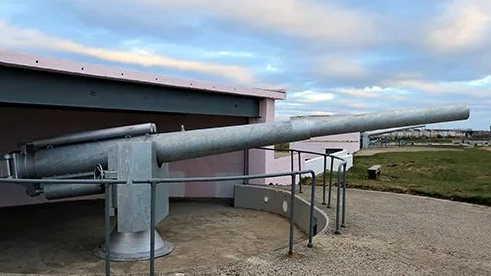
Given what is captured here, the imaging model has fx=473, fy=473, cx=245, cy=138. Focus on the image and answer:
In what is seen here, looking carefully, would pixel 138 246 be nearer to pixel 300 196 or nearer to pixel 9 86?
pixel 9 86

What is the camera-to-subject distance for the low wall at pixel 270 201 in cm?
809

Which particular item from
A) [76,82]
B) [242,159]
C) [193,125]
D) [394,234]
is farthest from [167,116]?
[394,234]

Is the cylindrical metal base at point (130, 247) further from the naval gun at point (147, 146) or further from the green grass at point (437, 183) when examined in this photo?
the green grass at point (437, 183)

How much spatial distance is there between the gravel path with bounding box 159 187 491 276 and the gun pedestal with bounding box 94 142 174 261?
62.3 inches

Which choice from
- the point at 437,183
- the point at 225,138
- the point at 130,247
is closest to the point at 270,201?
the point at 225,138

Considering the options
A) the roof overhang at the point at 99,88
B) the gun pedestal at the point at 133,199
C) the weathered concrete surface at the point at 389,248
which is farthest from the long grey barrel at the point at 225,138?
the weathered concrete surface at the point at 389,248

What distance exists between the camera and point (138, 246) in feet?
20.0

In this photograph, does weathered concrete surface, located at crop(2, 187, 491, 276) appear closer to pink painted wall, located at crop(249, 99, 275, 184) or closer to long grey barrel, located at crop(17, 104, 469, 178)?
long grey barrel, located at crop(17, 104, 469, 178)

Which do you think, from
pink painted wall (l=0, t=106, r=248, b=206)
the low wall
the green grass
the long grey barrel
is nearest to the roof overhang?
the long grey barrel

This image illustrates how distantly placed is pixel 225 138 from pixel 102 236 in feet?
9.69

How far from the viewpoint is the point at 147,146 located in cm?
588

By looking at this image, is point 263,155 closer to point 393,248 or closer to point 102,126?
point 102,126

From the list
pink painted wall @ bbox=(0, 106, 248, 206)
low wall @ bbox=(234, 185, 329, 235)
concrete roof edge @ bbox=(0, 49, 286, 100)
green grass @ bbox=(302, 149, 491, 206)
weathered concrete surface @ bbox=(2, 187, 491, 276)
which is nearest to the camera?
weathered concrete surface @ bbox=(2, 187, 491, 276)

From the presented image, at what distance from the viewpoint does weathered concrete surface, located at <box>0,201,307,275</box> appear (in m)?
6.07
